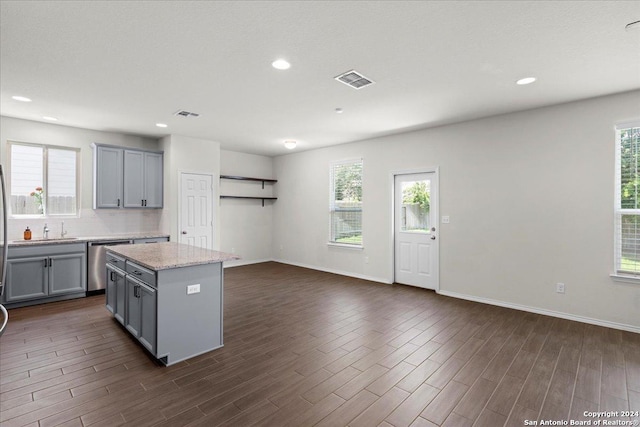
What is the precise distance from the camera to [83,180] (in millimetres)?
5496

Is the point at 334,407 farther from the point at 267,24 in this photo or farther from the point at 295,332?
the point at 267,24

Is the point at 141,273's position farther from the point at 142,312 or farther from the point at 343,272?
the point at 343,272

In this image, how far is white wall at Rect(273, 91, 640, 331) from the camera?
381 centimetres

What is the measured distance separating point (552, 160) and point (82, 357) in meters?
5.88

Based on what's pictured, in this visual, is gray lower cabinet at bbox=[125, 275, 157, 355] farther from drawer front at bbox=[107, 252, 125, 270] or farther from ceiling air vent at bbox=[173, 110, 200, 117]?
ceiling air vent at bbox=[173, 110, 200, 117]

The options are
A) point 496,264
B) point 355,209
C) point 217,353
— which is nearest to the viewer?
point 217,353

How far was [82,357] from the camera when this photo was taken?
9.71ft

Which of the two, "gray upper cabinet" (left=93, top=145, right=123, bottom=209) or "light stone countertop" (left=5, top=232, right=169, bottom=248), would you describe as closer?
"light stone countertop" (left=5, top=232, right=169, bottom=248)

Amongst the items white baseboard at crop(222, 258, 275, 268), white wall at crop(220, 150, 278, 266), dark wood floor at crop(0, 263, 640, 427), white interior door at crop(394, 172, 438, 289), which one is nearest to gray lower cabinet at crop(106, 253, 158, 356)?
dark wood floor at crop(0, 263, 640, 427)

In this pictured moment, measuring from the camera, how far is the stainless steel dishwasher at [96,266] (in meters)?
5.05

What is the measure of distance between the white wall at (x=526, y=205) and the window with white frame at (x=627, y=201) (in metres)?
0.09

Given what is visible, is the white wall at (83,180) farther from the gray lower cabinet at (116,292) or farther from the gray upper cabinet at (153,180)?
the gray lower cabinet at (116,292)

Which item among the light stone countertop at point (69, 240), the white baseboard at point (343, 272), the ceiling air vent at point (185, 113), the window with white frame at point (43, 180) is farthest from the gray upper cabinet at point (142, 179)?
the white baseboard at point (343, 272)

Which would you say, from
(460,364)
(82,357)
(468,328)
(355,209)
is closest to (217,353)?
(82,357)
